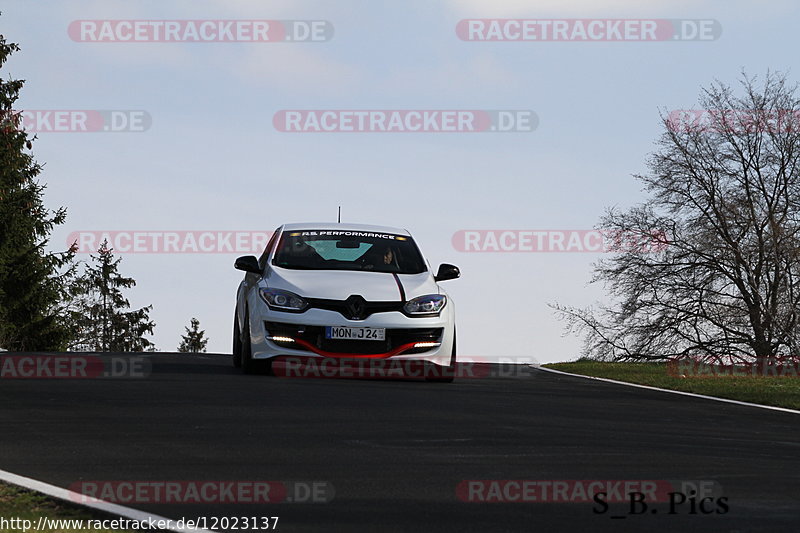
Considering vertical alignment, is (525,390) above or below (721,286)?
below

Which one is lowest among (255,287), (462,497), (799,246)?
(462,497)

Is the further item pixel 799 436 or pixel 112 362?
pixel 112 362

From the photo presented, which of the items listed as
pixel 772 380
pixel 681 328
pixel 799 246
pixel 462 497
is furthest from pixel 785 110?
pixel 462 497

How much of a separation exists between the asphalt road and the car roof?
2355 millimetres

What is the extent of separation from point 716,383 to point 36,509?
11.0 meters

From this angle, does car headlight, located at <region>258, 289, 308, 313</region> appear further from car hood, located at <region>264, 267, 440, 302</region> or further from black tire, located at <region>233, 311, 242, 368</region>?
black tire, located at <region>233, 311, 242, 368</region>

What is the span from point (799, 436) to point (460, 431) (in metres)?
2.83

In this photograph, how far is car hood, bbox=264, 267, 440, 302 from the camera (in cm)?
1355

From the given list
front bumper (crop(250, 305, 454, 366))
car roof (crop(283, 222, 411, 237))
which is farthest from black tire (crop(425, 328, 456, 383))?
car roof (crop(283, 222, 411, 237))

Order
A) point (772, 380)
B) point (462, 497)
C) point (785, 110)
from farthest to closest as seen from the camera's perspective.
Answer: point (785, 110)
point (772, 380)
point (462, 497)

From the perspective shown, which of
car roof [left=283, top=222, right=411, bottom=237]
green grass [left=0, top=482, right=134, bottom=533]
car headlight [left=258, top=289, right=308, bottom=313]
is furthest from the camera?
car roof [left=283, top=222, right=411, bottom=237]

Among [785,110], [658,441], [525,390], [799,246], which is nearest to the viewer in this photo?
[658,441]

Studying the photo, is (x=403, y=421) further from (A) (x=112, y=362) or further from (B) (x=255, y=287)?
(A) (x=112, y=362)

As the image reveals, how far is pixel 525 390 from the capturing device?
45.1ft
